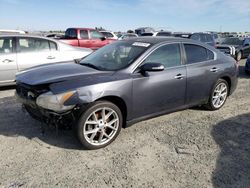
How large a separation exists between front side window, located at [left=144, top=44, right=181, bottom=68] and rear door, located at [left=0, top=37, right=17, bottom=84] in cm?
398

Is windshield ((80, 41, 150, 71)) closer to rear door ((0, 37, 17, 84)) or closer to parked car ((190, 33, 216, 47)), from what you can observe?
rear door ((0, 37, 17, 84))

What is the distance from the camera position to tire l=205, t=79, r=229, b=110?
526cm

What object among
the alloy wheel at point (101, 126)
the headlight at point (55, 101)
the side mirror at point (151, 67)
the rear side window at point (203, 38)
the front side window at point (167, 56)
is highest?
the rear side window at point (203, 38)

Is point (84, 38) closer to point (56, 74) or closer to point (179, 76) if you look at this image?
point (179, 76)

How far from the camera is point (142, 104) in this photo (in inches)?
160

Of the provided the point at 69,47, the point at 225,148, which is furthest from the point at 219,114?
the point at 69,47

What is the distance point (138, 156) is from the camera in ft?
11.6

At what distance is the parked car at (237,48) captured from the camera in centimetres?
1316

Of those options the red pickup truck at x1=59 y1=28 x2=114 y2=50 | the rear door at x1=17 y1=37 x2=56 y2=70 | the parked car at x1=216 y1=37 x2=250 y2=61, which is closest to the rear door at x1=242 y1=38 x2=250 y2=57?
the parked car at x1=216 y1=37 x2=250 y2=61

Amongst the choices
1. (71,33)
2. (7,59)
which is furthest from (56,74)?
(71,33)

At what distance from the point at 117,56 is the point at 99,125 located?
1314 mm

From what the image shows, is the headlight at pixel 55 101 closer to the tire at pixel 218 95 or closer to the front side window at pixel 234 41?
the tire at pixel 218 95

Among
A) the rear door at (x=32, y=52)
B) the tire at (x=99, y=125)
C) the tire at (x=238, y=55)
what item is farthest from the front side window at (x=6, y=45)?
the tire at (x=238, y=55)

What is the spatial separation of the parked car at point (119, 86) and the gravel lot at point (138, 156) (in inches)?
12.5
